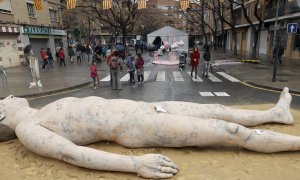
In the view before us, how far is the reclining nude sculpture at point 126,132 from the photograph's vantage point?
272cm

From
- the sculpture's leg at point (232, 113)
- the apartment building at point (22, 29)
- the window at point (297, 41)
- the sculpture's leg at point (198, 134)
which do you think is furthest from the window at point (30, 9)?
the window at point (297, 41)

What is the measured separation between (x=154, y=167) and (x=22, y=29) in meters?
21.1

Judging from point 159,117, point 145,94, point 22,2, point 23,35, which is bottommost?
point 145,94

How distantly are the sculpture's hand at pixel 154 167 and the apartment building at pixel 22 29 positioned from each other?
19.0m

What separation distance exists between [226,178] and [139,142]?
110 centimetres

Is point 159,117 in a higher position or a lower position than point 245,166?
higher

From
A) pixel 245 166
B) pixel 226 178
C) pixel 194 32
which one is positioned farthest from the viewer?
pixel 194 32

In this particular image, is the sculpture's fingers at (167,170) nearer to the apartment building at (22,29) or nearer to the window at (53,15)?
the apartment building at (22,29)

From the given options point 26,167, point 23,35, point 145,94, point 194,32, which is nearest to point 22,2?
point 23,35

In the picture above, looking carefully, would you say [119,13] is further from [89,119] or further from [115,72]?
[89,119]

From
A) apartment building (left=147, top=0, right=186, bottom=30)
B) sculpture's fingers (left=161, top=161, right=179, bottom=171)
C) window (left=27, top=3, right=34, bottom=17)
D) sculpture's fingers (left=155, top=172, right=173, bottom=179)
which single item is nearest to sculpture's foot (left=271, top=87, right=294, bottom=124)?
sculpture's fingers (left=161, top=161, right=179, bottom=171)

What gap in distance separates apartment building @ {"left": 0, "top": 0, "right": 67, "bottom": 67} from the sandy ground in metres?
17.9

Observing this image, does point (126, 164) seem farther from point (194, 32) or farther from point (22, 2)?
point (194, 32)

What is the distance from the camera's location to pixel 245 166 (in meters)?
2.84
